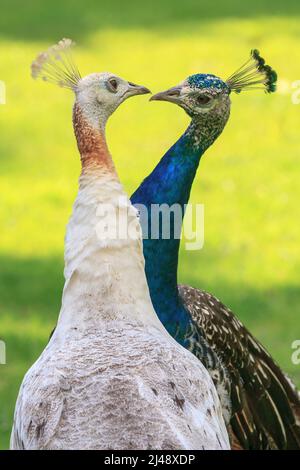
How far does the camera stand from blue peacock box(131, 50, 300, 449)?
4.68 meters

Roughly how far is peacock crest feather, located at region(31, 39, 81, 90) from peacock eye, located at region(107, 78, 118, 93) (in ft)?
0.35

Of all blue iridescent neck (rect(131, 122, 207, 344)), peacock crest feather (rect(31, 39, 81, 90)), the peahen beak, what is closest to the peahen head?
blue iridescent neck (rect(131, 122, 207, 344))

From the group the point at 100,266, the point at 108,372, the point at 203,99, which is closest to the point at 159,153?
the point at 203,99

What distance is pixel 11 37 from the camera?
1262 centimetres

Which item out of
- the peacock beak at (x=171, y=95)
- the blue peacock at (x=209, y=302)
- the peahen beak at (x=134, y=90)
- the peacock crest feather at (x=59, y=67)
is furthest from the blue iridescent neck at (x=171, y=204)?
the peacock crest feather at (x=59, y=67)

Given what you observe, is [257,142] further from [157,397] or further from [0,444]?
[157,397]

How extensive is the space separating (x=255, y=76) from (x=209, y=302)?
82 cm

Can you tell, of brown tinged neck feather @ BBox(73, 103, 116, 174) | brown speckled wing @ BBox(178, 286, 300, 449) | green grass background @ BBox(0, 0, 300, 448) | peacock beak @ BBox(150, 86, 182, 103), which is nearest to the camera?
brown tinged neck feather @ BBox(73, 103, 116, 174)

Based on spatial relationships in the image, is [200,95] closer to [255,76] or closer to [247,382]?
[255,76]

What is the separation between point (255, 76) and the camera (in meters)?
4.77

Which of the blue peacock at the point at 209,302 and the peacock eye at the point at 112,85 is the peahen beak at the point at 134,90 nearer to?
the peacock eye at the point at 112,85

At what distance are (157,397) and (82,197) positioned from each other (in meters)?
0.65

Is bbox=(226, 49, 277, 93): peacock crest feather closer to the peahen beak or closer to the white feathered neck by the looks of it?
the peahen beak
